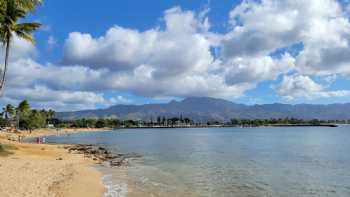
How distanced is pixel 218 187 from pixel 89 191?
970cm

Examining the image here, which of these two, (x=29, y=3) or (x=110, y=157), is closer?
(x=29, y=3)

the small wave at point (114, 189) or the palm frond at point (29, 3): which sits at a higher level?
the palm frond at point (29, 3)

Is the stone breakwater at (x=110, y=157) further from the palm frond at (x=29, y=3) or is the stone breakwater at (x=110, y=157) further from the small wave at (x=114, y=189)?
the palm frond at (x=29, y=3)

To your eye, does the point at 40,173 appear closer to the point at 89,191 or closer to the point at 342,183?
the point at 89,191

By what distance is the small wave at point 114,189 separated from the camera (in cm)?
2270

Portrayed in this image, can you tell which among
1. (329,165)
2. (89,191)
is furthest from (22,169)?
(329,165)

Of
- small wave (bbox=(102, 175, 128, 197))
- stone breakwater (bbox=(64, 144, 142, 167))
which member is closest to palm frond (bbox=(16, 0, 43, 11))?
small wave (bbox=(102, 175, 128, 197))

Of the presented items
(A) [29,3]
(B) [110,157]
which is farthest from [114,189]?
(B) [110,157]

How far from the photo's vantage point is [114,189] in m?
24.6

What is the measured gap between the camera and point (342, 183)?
28328 millimetres

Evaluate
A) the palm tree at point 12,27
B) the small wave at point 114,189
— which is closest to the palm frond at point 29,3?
the palm tree at point 12,27

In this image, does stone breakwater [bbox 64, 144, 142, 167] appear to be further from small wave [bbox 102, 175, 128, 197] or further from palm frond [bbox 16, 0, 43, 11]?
palm frond [bbox 16, 0, 43, 11]

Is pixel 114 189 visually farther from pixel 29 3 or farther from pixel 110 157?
pixel 110 157

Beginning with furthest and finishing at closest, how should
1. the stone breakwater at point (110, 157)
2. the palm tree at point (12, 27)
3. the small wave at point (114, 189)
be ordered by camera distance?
the stone breakwater at point (110, 157)
the palm tree at point (12, 27)
the small wave at point (114, 189)
